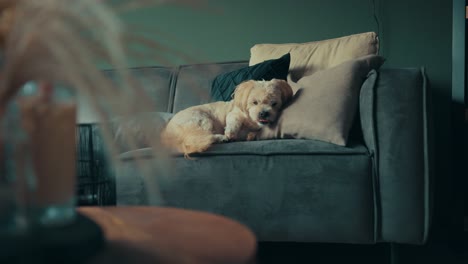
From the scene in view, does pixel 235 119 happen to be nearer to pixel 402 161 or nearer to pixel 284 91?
pixel 284 91

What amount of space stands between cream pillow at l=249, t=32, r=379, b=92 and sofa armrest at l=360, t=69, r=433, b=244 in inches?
21.5

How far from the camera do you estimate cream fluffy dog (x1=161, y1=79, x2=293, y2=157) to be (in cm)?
194

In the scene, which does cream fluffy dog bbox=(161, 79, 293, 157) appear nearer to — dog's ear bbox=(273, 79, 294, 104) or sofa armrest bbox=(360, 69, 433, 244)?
dog's ear bbox=(273, 79, 294, 104)

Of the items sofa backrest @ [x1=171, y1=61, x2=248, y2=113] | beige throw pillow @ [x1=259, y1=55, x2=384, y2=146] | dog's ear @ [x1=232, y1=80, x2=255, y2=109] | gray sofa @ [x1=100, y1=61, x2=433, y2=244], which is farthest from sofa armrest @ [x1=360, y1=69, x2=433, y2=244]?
sofa backrest @ [x1=171, y1=61, x2=248, y2=113]

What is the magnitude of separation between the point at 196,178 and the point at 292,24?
1.51 meters

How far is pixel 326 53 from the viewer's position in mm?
2330

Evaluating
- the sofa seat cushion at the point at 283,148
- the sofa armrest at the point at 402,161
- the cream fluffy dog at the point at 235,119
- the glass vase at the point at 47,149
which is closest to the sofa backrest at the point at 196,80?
the cream fluffy dog at the point at 235,119

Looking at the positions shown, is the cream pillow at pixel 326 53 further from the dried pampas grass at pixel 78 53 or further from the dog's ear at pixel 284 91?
the dried pampas grass at pixel 78 53

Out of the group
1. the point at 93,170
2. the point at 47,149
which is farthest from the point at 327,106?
the point at 47,149

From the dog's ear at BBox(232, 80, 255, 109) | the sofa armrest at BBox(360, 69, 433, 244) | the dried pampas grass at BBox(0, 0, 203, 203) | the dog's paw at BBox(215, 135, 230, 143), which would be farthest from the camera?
the dog's ear at BBox(232, 80, 255, 109)

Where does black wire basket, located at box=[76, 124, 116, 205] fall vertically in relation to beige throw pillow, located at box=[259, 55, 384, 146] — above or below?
below

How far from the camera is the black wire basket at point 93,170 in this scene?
2201 mm

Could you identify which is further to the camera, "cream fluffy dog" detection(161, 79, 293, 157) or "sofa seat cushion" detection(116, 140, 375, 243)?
"cream fluffy dog" detection(161, 79, 293, 157)

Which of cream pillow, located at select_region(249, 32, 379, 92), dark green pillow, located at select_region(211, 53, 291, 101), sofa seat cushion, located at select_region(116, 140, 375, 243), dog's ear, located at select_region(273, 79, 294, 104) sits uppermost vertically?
cream pillow, located at select_region(249, 32, 379, 92)
